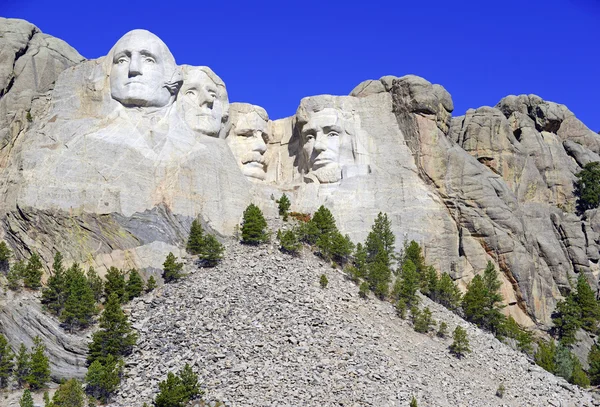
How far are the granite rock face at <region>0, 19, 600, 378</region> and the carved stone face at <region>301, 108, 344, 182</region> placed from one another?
79 millimetres

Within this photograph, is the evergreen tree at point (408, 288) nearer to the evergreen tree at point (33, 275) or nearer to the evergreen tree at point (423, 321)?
the evergreen tree at point (423, 321)

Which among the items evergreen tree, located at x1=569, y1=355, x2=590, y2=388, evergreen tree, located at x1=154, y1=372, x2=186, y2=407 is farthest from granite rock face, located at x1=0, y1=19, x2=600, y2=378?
evergreen tree, located at x1=154, y1=372, x2=186, y2=407

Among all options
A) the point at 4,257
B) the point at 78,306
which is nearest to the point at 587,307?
the point at 78,306

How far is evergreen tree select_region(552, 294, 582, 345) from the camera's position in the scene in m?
66.4

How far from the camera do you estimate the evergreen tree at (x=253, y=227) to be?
208ft

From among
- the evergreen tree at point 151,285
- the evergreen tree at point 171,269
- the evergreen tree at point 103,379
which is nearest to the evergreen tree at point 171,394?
the evergreen tree at point 103,379

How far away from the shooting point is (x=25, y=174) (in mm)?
62531

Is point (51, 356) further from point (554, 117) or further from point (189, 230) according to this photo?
point (554, 117)

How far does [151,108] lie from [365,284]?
13683 millimetres

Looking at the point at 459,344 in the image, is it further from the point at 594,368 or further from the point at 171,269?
the point at 171,269

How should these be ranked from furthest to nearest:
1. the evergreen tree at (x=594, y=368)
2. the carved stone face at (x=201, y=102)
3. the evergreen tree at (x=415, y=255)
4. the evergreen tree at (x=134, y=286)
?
the carved stone face at (x=201, y=102), the evergreen tree at (x=415, y=255), the evergreen tree at (x=594, y=368), the evergreen tree at (x=134, y=286)

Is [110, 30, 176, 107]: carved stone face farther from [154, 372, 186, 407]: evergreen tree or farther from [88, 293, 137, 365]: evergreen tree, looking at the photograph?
[154, 372, 186, 407]: evergreen tree

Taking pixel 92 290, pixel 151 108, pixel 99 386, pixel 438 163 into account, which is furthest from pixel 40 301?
pixel 438 163

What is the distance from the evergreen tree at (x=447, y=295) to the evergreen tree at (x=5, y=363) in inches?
784
